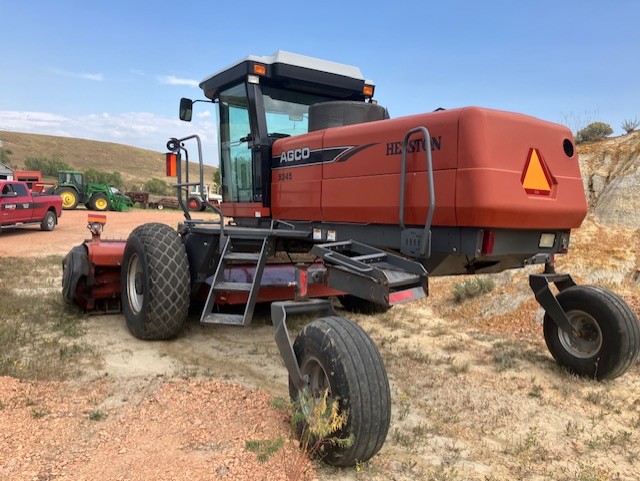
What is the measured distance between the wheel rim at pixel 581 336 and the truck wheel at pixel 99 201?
25.2 meters

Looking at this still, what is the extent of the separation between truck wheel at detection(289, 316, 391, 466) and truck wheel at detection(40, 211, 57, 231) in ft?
53.6

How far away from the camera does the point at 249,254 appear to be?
455cm

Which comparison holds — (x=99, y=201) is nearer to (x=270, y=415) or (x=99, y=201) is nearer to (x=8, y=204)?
(x=8, y=204)

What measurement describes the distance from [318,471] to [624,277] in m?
5.85

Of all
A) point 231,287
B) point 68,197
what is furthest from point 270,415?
point 68,197

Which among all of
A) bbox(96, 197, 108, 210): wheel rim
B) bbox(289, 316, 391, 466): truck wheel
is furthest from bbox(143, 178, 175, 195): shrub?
bbox(289, 316, 391, 466): truck wheel

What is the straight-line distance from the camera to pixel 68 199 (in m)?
25.2

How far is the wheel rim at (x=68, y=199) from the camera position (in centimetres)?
2506

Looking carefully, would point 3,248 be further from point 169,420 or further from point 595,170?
point 595,170

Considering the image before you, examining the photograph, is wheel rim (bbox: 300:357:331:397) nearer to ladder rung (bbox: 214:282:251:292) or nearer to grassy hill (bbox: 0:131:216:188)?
ladder rung (bbox: 214:282:251:292)

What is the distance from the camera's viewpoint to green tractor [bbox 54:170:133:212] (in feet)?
82.8

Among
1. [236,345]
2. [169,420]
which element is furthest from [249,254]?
[169,420]

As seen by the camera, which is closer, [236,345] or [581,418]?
[581,418]

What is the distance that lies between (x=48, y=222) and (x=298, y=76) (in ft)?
47.8
